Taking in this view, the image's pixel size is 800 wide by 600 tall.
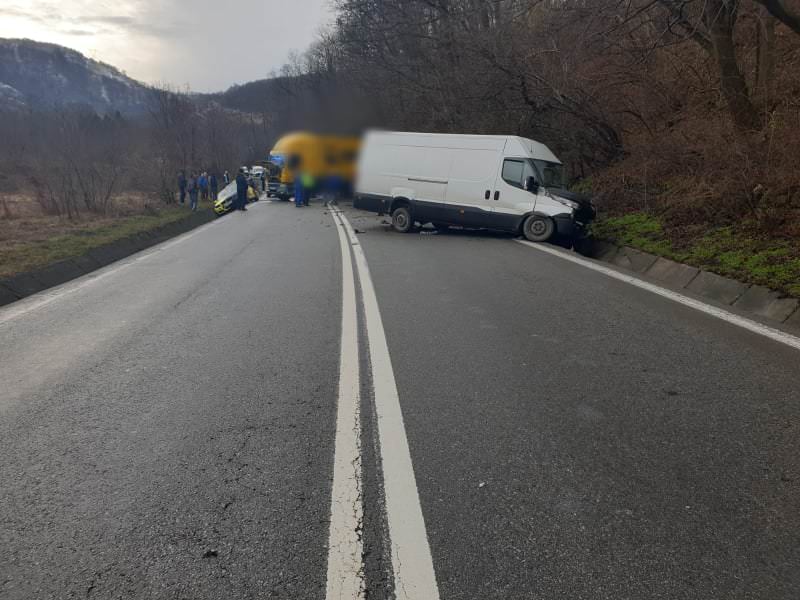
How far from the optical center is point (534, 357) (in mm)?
4785

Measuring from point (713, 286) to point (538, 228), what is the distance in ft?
18.4

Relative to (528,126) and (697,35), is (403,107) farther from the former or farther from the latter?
(697,35)

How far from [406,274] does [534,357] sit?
14.0ft

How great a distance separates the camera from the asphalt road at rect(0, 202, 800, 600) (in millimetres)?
2289

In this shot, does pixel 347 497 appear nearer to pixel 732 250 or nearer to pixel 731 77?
pixel 732 250

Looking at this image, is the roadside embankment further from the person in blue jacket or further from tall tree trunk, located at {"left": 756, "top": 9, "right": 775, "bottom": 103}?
the person in blue jacket

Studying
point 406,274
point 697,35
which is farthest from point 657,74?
point 406,274

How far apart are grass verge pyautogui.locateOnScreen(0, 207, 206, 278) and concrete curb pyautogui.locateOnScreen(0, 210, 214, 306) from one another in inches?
5.4

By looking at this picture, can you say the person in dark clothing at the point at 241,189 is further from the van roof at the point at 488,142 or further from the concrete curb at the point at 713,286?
the concrete curb at the point at 713,286

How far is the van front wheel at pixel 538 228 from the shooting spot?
40.4 ft

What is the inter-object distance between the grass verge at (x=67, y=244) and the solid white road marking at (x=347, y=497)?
22.9 ft

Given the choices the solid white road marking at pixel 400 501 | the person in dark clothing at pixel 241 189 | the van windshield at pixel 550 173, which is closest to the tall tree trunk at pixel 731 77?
the van windshield at pixel 550 173

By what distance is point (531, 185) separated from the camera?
40.3 ft

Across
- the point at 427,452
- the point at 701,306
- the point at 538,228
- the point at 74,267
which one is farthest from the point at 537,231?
the point at 427,452
